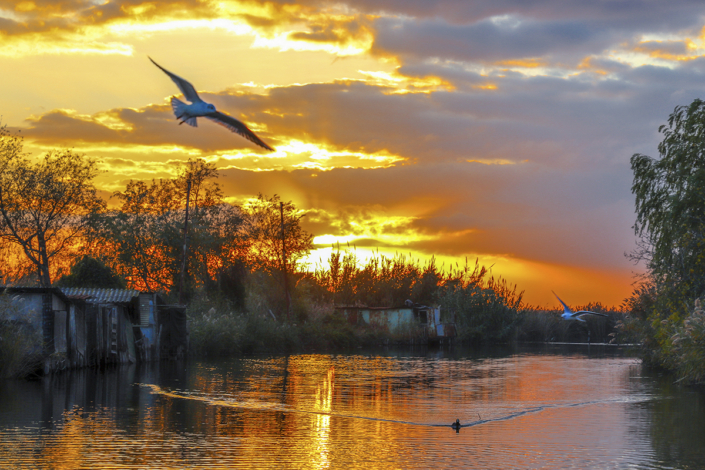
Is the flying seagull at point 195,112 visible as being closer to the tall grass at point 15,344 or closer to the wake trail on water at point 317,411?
the wake trail on water at point 317,411

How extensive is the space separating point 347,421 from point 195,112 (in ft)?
22.5

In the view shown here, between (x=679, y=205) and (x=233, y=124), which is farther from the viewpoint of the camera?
(x=679, y=205)

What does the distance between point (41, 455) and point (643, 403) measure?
46.9ft

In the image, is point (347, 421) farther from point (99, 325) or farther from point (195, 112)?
point (99, 325)

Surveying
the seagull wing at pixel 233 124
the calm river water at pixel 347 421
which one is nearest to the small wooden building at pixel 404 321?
the calm river water at pixel 347 421

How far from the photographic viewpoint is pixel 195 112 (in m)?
14.8

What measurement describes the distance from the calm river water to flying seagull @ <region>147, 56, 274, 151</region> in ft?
18.4

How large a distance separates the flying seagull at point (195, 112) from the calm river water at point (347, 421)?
5.62 m

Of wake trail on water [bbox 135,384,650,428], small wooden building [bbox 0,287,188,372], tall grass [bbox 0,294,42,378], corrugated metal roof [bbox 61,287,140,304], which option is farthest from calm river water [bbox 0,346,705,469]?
corrugated metal roof [bbox 61,287,140,304]

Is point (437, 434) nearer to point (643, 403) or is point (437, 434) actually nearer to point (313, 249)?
point (643, 403)

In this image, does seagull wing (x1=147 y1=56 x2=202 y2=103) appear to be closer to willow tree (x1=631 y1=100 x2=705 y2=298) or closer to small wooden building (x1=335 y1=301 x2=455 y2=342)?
willow tree (x1=631 y1=100 x2=705 y2=298)

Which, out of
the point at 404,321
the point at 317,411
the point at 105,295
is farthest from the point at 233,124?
the point at 404,321

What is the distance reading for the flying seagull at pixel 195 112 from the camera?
14633 mm

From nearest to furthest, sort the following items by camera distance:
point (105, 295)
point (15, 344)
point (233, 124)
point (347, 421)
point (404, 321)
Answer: point (233, 124), point (347, 421), point (15, 344), point (105, 295), point (404, 321)
